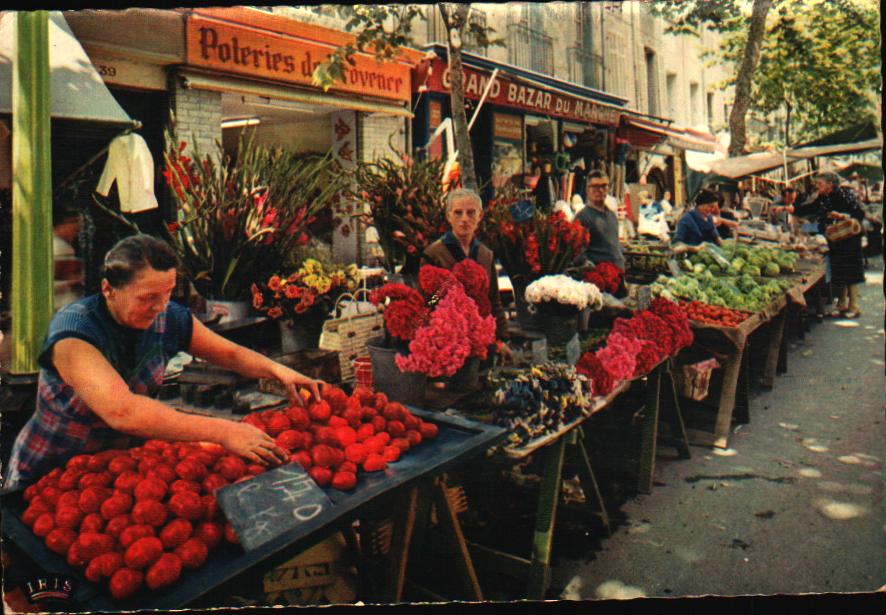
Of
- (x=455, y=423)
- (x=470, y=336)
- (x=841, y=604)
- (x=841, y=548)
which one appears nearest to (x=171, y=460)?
(x=455, y=423)

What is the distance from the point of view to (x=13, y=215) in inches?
113

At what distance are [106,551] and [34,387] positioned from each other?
1.33m

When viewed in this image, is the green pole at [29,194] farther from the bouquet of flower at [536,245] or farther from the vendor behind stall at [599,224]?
the vendor behind stall at [599,224]

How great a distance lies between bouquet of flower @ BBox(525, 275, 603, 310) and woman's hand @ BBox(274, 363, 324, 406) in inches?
66.4

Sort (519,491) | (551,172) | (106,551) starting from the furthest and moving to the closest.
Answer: (551,172) → (519,491) → (106,551)

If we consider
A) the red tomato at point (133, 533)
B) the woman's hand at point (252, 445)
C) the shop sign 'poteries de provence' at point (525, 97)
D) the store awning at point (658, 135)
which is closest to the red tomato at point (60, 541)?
Result: the red tomato at point (133, 533)

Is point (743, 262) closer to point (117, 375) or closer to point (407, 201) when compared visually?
point (407, 201)

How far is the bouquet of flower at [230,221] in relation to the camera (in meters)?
3.33

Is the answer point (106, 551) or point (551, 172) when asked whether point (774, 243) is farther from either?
point (106, 551)

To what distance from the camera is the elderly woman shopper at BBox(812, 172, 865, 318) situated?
27.7 feet

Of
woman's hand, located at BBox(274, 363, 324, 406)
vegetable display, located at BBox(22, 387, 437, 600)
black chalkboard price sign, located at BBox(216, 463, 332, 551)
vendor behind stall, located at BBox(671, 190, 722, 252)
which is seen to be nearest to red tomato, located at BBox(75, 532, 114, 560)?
vegetable display, located at BBox(22, 387, 437, 600)

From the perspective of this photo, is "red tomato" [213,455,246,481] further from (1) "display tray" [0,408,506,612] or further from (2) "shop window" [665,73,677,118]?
(2) "shop window" [665,73,677,118]

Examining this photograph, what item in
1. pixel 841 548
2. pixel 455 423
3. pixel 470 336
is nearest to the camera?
pixel 455 423

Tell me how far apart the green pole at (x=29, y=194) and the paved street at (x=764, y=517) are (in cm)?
255
